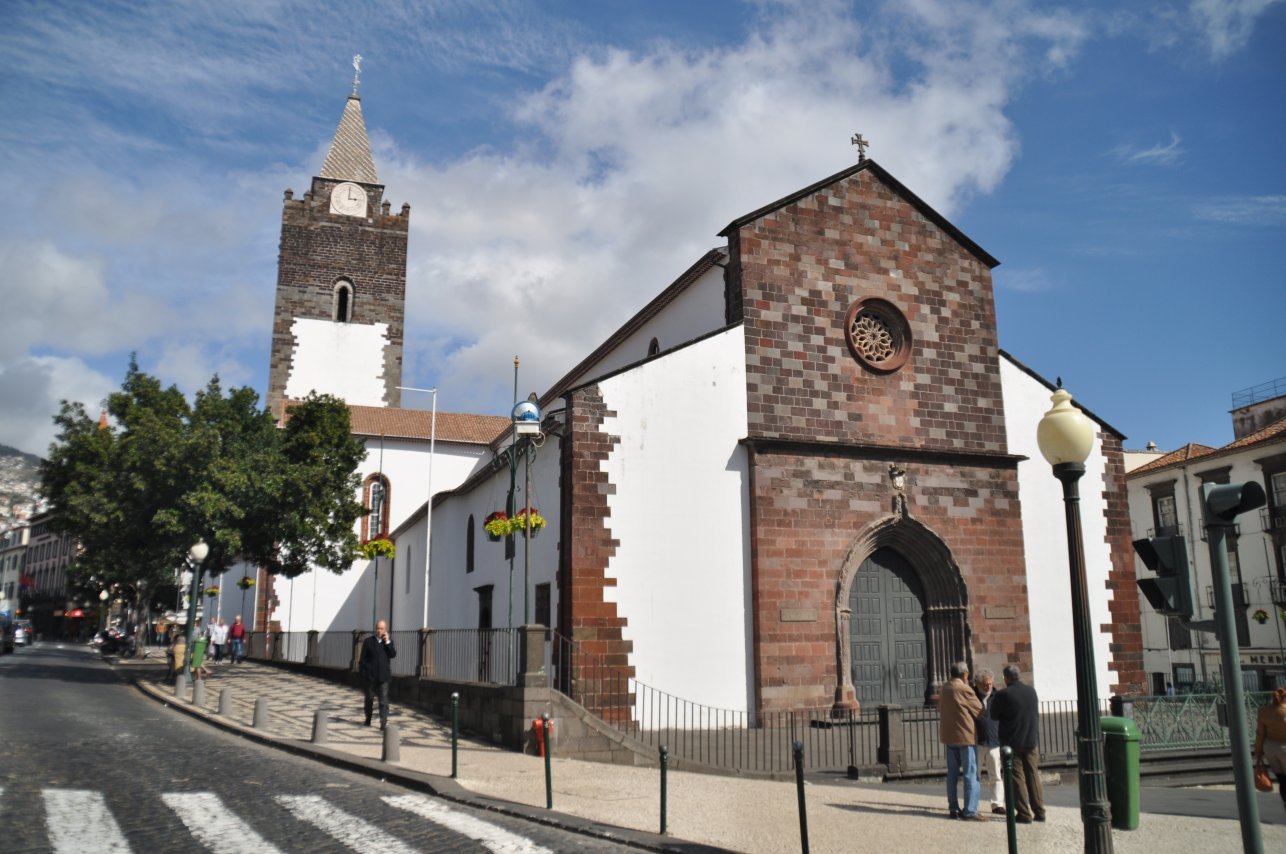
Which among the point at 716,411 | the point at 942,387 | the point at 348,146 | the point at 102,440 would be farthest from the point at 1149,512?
the point at 348,146

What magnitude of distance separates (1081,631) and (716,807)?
4.84 metres

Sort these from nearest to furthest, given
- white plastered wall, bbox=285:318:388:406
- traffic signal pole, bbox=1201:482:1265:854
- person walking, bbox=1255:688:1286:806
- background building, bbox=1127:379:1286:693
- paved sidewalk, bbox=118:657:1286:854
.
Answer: traffic signal pole, bbox=1201:482:1265:854 → paved sidewalk, bbox=118:657:1286:854 → person walking, bbox=1255:688:1286:806 → background building, bbox=1127:379:1286:693 → white plastered wall, bbox=285:318:388:406

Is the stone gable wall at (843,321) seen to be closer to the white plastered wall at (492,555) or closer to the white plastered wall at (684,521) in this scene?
the white plastered wall at (684,521)

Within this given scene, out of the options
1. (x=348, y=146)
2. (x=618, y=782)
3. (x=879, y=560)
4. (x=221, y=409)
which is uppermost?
(x=348, y=146)

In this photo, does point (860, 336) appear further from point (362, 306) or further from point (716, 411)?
Result: point (362, 306)

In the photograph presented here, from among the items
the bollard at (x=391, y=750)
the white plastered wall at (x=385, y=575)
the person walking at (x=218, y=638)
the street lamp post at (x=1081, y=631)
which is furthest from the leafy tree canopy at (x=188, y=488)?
the street lamp post at (x=1081, y=631)

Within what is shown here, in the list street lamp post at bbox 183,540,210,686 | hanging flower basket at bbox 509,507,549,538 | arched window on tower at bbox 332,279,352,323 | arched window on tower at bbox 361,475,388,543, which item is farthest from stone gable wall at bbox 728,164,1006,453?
arched window on tower at bbox 332,279,352,323

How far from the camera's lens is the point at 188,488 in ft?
82.0

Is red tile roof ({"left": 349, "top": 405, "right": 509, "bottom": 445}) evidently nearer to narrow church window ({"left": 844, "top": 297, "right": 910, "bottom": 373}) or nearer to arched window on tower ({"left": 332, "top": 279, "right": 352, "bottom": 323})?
arched window on tower ({"left": 332, "top": 279, "right": 352, "bottom": 323})

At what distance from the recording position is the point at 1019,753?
1066 centimetres

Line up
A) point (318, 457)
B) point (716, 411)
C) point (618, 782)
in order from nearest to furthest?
point (618, 782) < point (716, 411) < point (318, 457)

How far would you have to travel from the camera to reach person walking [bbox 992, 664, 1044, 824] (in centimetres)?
1053

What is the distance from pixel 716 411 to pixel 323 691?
12.1 meters

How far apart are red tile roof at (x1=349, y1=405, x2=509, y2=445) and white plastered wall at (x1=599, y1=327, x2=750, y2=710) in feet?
90.6
